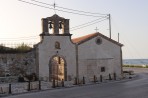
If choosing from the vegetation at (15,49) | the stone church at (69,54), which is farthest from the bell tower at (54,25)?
the vegetation at (15,49)

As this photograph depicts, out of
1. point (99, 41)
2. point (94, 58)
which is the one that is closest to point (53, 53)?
point (94, 58)

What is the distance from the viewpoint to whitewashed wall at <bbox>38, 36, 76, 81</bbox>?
37.2m

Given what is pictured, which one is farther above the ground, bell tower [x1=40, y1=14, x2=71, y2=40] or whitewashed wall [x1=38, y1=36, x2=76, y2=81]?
bell tower [x1=40, y1=14, x2=71, y2=40]

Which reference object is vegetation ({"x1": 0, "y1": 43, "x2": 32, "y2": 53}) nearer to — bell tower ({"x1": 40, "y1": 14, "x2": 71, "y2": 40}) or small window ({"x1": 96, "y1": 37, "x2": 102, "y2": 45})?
bell tower ({"x1": 40, "y1": 14, "x2": 71, "y2": 40})

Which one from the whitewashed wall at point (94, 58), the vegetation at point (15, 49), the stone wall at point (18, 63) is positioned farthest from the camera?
the whitewashed wall at point (94, 58)

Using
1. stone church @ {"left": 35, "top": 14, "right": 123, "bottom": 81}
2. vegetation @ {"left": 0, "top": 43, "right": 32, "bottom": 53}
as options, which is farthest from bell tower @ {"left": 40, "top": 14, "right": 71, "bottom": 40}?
vegetation @ {"left": 0, "top": 43, "right": 32, "bottom": 53}

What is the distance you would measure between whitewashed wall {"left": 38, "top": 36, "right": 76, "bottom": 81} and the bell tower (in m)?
0.58

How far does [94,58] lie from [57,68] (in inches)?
187

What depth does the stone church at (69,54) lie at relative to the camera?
37.3 metres

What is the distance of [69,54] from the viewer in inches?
1518

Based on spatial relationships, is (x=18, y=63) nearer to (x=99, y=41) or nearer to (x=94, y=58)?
(x=94, y=58)

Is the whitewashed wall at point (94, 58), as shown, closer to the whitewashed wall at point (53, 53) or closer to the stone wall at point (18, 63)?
the whitewashed wall at point (53, 53)

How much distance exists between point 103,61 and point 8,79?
11.5 metres

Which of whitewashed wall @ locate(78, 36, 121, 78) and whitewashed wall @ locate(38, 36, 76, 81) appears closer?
whitewashed wall @ locate(38, 36, 76, 81)
